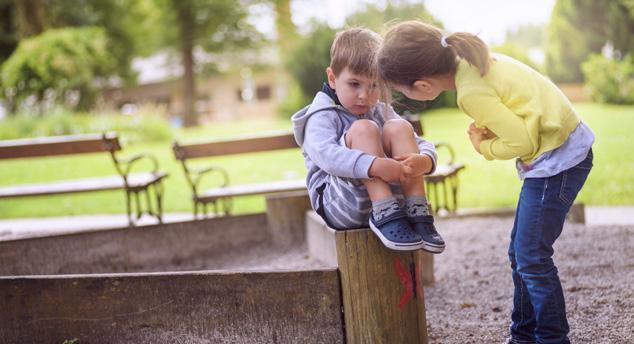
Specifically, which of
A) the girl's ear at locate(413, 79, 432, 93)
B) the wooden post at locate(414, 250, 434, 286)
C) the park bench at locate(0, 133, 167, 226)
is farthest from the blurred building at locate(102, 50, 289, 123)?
the girl's ear at locate(413, 79, 432, 93)

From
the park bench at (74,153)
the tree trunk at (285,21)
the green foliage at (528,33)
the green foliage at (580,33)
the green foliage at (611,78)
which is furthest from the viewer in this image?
the green foliage at (528,33)

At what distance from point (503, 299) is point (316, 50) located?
19541 mm

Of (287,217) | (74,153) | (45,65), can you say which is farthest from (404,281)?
(45,65)

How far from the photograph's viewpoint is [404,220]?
2891 millimetres

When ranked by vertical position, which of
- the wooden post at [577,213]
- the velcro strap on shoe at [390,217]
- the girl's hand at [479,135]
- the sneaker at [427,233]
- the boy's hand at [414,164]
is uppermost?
the girl's hand at [479,135]

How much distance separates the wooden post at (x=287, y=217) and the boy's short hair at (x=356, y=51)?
7.68ft

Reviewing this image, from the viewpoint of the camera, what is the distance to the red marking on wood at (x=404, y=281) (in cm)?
299

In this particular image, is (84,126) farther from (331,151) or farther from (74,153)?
→ (331,151)

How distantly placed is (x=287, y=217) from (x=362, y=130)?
8.57 ft

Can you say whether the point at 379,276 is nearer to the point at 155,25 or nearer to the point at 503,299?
the point at 503,299

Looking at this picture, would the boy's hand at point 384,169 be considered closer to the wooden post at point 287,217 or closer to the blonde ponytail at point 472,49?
the blonde ponytail at point 472,49

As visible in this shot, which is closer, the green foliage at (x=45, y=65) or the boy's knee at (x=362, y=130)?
the boy's knee at (x=362, y=130)

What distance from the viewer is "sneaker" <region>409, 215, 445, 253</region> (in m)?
2.87

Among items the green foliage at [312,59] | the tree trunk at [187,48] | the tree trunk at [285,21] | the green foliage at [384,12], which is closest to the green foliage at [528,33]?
the tree trunk at [285,21]
